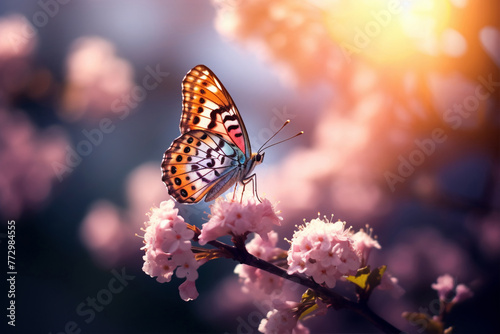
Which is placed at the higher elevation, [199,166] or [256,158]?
[256,158]

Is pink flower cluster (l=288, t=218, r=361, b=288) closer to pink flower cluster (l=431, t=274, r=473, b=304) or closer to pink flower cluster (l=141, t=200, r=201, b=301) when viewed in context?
pink flower cluster (l=141, t=200, r=201, b=301)

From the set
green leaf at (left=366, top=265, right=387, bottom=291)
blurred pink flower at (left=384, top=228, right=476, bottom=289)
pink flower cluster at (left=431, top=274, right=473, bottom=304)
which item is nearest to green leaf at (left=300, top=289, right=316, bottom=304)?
green leaf at (left=366, top=265, right=387, bottom=291)

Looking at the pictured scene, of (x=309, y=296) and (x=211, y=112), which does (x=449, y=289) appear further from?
(x=211, y=112)

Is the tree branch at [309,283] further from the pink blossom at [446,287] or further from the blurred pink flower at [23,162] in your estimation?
the blurred pink flower at [23,162]

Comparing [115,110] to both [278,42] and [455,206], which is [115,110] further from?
[455,206]

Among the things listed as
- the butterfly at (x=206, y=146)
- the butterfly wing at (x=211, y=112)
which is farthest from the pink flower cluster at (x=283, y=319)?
the butterfly wing at (x=211, y=112)

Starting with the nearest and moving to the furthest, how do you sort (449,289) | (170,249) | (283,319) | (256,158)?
(170,249) → (283,319) → (256,158) → (449,289)

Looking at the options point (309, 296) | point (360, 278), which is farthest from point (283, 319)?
point (360, 278)

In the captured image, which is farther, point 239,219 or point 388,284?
point 388,284
